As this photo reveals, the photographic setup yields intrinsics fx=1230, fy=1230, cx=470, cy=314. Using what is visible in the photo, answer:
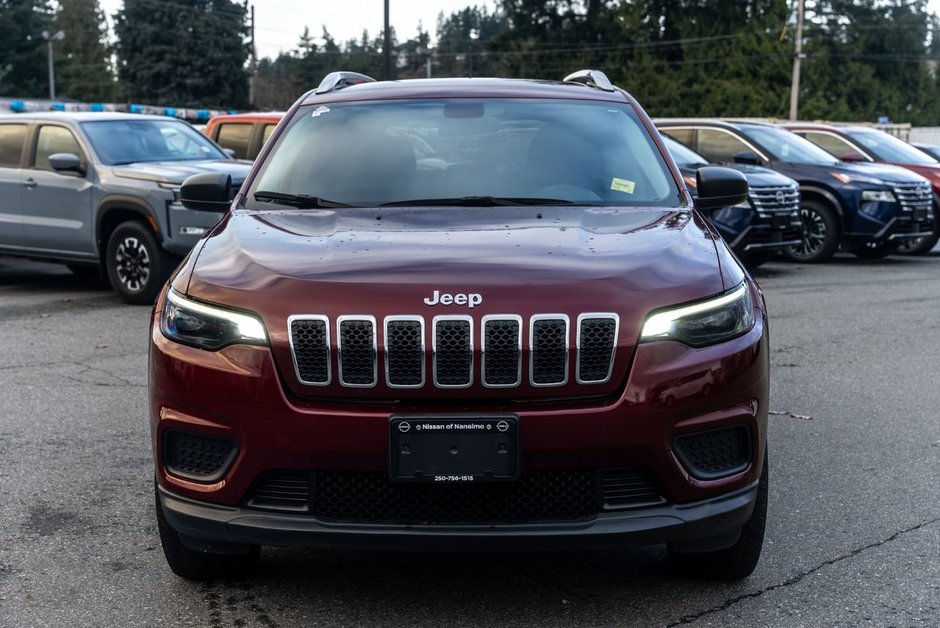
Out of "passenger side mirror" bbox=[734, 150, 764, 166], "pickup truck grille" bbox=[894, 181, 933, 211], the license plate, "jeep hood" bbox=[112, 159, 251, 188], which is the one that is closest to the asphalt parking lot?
the license plate

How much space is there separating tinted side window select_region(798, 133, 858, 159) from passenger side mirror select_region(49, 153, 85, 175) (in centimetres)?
1060

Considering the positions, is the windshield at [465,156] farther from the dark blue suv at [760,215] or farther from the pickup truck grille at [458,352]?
the dark blue suv at [760,215]

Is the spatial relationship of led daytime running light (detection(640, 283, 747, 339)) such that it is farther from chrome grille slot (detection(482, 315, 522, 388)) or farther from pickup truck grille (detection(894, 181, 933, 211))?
pickup truck grille (detection(894, 181, 933, 211))

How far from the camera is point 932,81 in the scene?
74875 mm

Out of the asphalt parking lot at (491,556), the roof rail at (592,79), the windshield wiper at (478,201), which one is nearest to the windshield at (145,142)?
the asphalt parking lot at (491,556)

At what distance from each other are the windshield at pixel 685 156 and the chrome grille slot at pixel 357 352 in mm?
10989

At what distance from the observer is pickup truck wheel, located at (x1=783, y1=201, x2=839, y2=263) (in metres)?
15.5

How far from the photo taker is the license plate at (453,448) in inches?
131

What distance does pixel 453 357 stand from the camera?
336 cm

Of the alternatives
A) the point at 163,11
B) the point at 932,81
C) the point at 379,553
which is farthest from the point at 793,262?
the point at 163,11

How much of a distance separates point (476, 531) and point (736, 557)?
986 mm

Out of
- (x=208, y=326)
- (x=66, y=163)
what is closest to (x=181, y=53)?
(x=66, y=163)

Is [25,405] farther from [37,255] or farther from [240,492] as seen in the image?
[37,255]

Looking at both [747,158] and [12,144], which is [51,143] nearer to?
[12,144]
